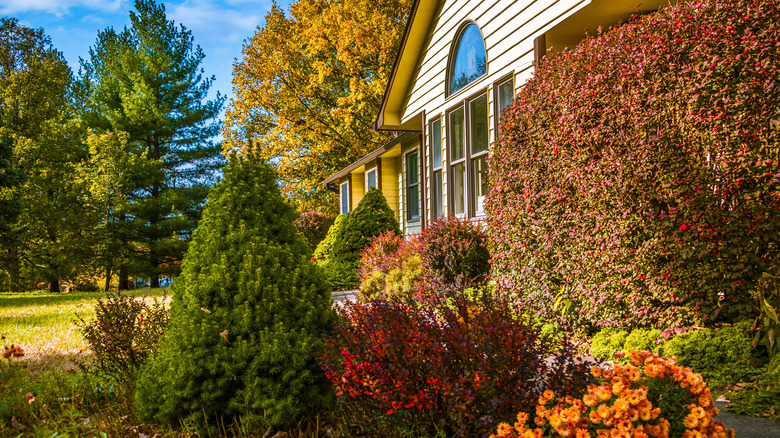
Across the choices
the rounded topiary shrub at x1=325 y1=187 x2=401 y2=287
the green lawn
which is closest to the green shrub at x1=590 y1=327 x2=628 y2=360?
the green lawn

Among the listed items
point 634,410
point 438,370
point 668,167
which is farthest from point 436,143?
point 634,410

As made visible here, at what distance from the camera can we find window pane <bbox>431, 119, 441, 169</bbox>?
1093 centimetres

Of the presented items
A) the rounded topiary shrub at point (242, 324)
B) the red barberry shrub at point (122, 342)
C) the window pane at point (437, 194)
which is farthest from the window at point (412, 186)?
the rounded topiary shrub at point (242, 324)

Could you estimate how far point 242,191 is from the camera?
141 inches

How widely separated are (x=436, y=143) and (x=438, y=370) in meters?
8.97

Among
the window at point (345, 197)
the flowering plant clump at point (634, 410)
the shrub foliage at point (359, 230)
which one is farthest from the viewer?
the window at point (345, 197)

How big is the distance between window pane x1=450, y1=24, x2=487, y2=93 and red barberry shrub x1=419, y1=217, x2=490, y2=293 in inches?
114

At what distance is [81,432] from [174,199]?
20282mm

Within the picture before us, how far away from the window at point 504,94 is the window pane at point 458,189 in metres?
1.72

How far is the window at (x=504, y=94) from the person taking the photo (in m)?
7.96

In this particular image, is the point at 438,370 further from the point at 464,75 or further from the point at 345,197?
the point at 345,197

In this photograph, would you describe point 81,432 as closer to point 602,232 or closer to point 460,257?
point 602,232

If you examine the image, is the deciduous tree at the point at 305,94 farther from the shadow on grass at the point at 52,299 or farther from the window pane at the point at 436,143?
the window pane at the point at 436,143

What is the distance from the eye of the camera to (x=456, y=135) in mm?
10023
